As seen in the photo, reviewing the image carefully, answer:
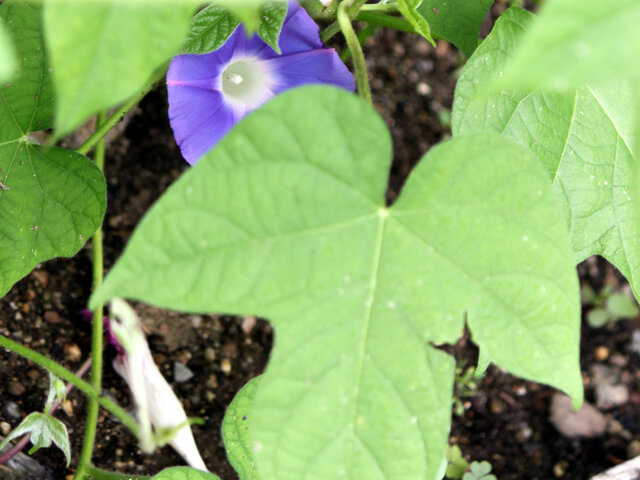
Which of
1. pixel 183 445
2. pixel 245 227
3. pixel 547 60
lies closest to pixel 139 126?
pixel 183 445

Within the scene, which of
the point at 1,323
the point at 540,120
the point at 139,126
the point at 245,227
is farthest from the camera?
the point at 139,126

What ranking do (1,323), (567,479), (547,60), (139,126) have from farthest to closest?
(567,479) → (139,126) → (1,323) → (547,60)

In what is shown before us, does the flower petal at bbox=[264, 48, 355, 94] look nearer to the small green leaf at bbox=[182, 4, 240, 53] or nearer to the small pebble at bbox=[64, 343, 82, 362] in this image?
the small green leaf at bbox=[182, 4, 240, 53]

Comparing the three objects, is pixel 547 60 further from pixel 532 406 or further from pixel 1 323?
pixel 532 406

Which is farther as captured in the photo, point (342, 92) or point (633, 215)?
point (633, 215)

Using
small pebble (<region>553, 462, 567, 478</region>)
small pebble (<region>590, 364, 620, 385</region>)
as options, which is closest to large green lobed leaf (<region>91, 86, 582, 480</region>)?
small pebble (<region>553, 462, 567, 478</region>)

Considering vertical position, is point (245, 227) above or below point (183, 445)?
above

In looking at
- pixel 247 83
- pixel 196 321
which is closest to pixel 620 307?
pixel 196 321

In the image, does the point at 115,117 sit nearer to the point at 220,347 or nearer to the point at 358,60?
the point at 358,60
